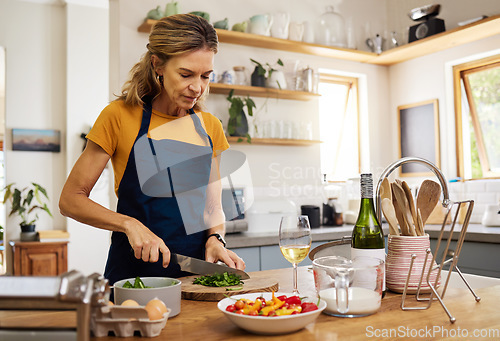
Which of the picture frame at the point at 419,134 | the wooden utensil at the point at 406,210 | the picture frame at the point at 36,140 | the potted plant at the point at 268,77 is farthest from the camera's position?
the picture frame at the point at 36,140

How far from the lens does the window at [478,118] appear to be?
12.5ft

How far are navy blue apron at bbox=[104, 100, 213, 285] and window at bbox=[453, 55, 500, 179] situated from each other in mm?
2872

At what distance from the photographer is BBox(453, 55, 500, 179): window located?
3.80 meters

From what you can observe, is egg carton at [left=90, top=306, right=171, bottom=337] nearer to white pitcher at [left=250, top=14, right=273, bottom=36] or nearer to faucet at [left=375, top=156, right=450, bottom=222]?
faucet at [left=375, top=156, right=450, bottom=222]

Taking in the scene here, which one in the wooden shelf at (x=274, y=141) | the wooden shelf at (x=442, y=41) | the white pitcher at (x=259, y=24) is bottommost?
the wooden shelf at (x=274, y=141)

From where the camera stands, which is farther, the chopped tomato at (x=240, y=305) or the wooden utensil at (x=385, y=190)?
the wooden utensil at (x=385, y=190)

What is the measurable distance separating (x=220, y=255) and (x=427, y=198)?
0.69 metres

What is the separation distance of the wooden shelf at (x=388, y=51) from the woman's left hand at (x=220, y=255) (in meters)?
1.99

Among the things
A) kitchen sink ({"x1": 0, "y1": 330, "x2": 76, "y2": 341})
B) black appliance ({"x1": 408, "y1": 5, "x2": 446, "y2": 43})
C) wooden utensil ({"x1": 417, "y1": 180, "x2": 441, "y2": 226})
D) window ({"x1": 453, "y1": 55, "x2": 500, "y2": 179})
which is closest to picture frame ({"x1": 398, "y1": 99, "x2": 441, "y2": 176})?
window ({"x1": 453, "y1": 55, "x2": 500, "y2": 179})

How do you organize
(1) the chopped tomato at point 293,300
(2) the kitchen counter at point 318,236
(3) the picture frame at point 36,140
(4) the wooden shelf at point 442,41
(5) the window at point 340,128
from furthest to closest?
1. (3) the picture frame at point 36,140
2. (5) the window at point 340,128
3. (4) the wooden shelf at point 442,41
4. (2) the kitchen counter at point 318,236
5. (1) the chopped tomato at point 293,300

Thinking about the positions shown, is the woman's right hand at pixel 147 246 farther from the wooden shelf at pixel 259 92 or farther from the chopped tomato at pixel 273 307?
the wooden shelf at pixel 259 92

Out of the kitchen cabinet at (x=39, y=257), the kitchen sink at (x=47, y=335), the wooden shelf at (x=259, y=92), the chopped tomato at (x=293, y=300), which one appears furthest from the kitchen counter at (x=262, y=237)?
the kitchen cabinet at (x=39, y=257)

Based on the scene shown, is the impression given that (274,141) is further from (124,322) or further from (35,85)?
(35,85)

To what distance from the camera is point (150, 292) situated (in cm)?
103
